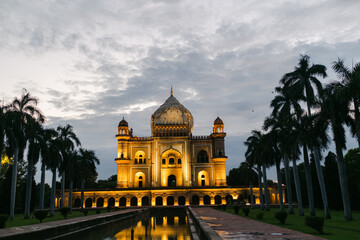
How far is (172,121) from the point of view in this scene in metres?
66.1

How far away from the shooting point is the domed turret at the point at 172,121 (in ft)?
213

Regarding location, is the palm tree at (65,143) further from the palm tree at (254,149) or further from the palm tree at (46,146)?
the palm tree at (254,149)

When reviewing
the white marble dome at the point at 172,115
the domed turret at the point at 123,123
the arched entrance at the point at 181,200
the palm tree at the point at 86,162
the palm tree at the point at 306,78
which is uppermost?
the white marble dome at the point at 172,115

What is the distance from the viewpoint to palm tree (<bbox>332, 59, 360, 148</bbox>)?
18.5m

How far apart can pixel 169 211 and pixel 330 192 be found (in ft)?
69.4

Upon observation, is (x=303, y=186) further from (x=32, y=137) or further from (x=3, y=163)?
(x=3, y=163)

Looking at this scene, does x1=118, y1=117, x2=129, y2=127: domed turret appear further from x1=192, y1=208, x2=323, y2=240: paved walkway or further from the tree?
x1=192, y1=208, x2=323, y2=240: paved walkway

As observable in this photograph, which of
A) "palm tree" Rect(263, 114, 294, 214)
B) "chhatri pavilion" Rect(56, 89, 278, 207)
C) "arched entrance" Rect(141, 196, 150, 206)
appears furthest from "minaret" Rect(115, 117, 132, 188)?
"palm tree" Rect(263, 114, 294, 214)

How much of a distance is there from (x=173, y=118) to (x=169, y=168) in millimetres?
10414

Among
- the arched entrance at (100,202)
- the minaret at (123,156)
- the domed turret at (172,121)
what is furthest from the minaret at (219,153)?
the arched entrance at (100,202)

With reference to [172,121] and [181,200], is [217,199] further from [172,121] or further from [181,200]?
[172,121]

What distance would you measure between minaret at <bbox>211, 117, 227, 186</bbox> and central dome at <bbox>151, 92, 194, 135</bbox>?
574cm

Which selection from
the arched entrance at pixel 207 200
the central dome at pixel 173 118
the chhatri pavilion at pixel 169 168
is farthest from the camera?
the central dome at pixel 173 118

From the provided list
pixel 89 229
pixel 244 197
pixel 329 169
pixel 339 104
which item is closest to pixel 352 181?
pixel 329 169
